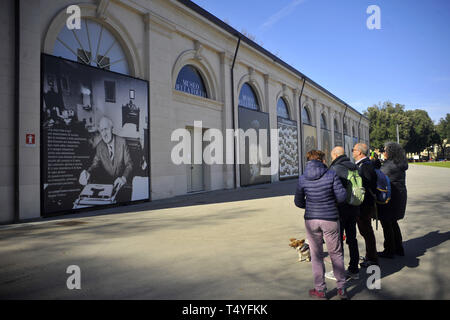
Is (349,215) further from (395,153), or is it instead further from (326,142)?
(326,142)

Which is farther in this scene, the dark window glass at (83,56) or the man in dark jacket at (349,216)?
the dark window glass at (83,56)

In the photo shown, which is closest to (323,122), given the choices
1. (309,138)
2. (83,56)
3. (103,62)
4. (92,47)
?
(309,138)

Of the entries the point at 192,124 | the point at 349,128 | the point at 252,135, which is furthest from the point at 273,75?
the point at 349,128

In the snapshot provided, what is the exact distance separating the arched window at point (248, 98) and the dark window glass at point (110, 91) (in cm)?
923

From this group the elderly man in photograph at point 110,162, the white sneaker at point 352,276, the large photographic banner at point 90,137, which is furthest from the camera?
the elderly man in photograph at point 110,162

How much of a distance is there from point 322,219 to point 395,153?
7.75ft

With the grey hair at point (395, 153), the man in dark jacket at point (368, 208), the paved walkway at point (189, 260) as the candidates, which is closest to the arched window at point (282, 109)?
the paved walkway at point (189, 260)

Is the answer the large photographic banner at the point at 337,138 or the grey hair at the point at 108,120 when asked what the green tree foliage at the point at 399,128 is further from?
the grey hair at the point at 108,120

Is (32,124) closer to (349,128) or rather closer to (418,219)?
(418,219)

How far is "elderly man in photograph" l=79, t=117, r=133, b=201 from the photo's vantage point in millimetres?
9176

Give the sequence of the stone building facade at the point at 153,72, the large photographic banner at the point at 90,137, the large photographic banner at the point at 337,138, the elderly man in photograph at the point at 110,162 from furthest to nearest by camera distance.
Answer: the large photographic banner at the point at 337,138 < the elderly man in photograph at the point at 110,162 < the large photographic banner at the point at 90,137 < the stone building facade at the point at 153,72

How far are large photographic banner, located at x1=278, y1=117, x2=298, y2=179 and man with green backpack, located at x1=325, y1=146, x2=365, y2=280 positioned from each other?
690 inches

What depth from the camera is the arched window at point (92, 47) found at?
347 inches

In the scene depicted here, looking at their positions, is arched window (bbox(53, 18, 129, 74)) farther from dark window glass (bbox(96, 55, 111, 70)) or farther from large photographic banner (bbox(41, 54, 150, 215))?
large photographic banner (bbox(41, 54, 150, 215))
